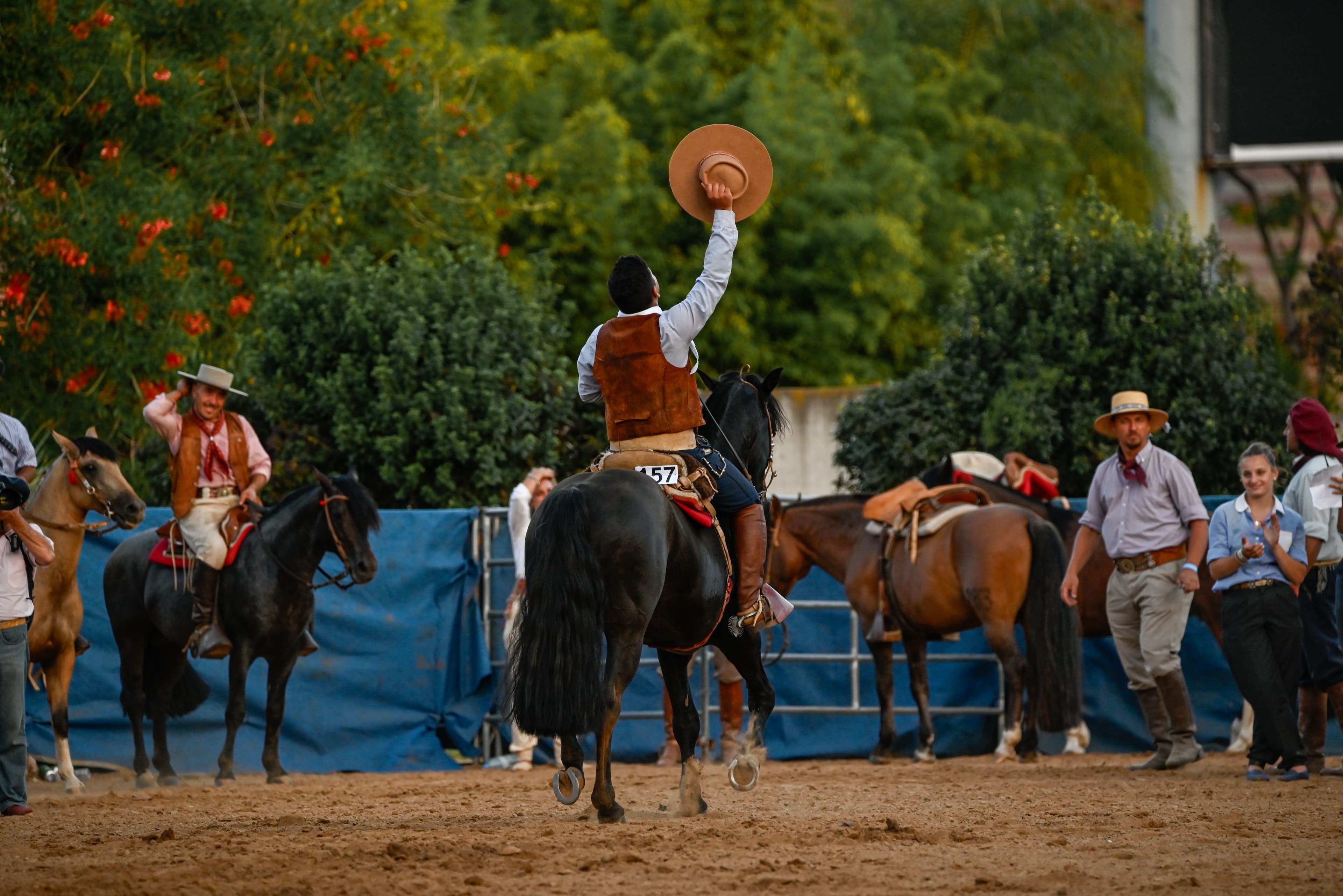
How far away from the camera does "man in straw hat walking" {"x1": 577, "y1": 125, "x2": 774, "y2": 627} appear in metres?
7.28

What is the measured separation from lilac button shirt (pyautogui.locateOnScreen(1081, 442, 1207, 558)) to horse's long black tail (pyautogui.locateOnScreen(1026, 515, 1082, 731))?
1.22 meters

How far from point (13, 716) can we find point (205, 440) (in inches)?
125

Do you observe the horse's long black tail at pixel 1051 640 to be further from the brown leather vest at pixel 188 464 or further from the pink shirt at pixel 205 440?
the brown leather vest at pixel 188 464

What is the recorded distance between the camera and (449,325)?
15.1 meters

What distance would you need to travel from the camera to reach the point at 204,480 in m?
11.0

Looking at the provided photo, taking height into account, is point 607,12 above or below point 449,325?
above

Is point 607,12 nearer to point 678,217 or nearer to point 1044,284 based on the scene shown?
point 678,217

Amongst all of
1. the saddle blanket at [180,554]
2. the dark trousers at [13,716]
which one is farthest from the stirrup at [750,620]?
the saddle blanket at [180,554]

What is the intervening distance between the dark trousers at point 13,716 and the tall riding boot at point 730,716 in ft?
17.1

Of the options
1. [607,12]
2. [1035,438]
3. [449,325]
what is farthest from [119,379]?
[607,12]

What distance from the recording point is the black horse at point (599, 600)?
677cm

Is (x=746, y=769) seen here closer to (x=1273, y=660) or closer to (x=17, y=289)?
(x=1273, y=660)

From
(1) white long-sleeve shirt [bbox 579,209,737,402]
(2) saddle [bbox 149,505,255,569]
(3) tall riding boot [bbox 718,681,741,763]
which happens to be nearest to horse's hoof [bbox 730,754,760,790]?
(1) white long-sleeve shirt [bbox 579,209,737,402]

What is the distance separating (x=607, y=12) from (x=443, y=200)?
28.7 feet
